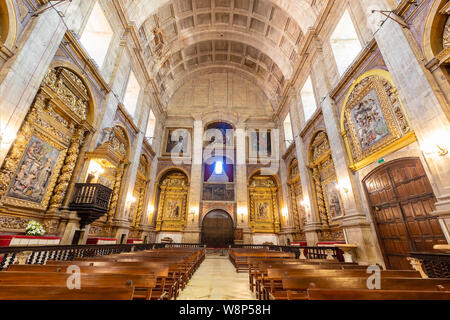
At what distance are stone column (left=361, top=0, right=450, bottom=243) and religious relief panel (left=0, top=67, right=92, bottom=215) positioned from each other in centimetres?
1034

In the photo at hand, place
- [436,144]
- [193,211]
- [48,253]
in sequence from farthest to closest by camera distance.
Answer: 1. [193,211]
2. [48,253]
3. [436,144]

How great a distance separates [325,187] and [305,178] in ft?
4.64

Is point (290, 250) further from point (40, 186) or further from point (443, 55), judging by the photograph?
point (40, 186)

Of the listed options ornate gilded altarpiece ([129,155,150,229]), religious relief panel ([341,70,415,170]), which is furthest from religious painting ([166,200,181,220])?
religious relief panel ([341,70,415,170])

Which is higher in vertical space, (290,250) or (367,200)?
(367,200)

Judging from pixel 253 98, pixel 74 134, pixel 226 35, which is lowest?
pixel 74 134

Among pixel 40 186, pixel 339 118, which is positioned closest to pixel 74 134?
pixel 40 186

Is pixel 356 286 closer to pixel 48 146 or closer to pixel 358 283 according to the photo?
pixel 358 283

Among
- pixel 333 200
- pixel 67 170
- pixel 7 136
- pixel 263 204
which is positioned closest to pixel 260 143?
pixel 263 204

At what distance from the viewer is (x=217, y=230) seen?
15992 mm

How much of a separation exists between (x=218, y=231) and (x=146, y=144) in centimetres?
888

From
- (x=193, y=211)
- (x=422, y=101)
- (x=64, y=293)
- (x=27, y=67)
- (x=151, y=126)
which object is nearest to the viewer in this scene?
(x=64, y=293)

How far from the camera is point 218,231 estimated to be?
1597 centimetres

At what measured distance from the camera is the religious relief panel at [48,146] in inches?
203
